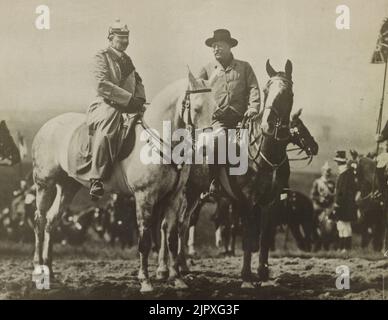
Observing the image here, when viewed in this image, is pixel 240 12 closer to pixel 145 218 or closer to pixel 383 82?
pixel 383 82

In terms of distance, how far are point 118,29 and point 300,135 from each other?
2.03 metres

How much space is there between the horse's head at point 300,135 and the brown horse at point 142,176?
0.85m

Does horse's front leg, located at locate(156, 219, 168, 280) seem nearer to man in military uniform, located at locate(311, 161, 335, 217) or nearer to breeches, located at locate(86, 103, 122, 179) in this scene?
breeches, located at locate(86, 103, 122, 179)

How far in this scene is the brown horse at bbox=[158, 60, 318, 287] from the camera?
771 centimetres

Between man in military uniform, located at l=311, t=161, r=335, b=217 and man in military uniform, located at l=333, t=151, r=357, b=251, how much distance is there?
0.06 m

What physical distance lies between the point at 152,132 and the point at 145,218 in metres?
0.81

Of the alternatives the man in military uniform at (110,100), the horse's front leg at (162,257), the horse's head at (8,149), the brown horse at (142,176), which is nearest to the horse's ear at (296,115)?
the brown horse at (142,176)

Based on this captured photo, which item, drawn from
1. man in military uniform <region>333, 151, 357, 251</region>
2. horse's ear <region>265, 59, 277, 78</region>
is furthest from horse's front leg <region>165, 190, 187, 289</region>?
man in military uniform <region>333, 151, 357, 251</region>

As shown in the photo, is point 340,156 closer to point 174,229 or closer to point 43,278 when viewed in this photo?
point 174,229

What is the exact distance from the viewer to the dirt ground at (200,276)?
7.80 m

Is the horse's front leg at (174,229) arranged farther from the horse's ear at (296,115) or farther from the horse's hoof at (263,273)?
the horse's ear at (296,115)

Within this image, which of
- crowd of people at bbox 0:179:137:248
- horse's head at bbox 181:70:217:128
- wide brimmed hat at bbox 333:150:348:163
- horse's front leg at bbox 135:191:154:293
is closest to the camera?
horse's head at bbox 181:70:217:128

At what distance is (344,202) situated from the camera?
795 cm

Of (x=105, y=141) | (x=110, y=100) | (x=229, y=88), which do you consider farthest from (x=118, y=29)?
(x=229, y=88)
